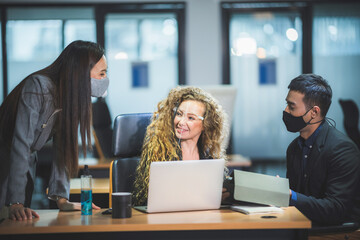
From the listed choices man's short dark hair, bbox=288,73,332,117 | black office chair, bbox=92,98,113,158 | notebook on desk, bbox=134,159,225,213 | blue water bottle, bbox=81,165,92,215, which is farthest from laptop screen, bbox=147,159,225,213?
black office chair, bbox=92,98,113,158

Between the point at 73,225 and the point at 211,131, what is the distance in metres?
1.06

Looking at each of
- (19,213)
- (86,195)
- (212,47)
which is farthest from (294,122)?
(212,47)

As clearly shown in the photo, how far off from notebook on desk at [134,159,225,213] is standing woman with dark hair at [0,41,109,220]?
0.39 m

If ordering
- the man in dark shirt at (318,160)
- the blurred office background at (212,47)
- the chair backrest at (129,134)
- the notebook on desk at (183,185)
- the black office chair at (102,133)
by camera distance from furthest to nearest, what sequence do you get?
the blurred office background at (212,47) → the black office chair at (102,133) → the chair backrest at (129,134) → the man in dark shirt at (318,160) → the notebook on desk at (183,185)

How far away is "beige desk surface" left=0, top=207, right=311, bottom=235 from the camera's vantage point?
1852mm

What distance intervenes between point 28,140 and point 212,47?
442 centimetres

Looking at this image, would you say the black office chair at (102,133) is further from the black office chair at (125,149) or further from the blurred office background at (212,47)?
the black office chair at (125,149)

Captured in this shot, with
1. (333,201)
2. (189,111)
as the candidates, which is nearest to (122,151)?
(189,111)

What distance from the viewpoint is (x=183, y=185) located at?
2.02 metres

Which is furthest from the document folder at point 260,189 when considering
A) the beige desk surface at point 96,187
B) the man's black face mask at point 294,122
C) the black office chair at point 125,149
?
the beige desk surface at point 96,187

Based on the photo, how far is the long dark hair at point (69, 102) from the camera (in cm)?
216

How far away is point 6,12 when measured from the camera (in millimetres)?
6254

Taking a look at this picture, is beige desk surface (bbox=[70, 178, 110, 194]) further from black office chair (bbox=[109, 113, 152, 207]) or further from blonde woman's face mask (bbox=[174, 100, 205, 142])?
blonde woman's face mask (bbox=[174, 100, 205, 142])

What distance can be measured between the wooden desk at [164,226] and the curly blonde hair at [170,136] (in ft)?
1.53
